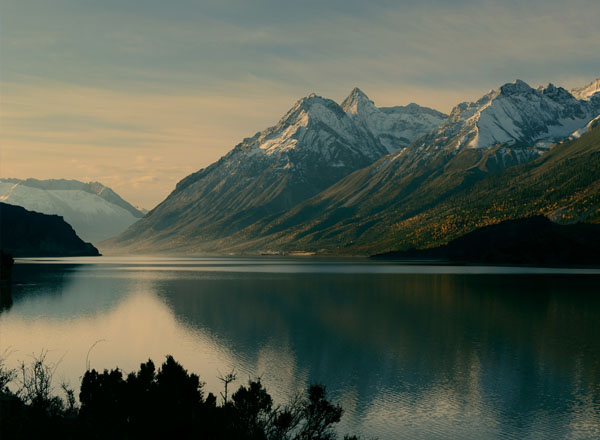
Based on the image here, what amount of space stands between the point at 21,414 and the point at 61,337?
5345 cm

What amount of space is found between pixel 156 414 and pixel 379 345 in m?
46.2

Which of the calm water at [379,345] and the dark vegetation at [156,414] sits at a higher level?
the dark vegetation at [156,414]

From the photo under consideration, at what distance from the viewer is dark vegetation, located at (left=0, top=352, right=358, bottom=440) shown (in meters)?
34.9

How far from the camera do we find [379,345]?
80.3m

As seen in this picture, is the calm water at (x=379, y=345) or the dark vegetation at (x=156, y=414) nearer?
the dark vegetation at (x=156, y=414)

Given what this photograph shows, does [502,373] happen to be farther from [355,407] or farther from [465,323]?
[465,323]

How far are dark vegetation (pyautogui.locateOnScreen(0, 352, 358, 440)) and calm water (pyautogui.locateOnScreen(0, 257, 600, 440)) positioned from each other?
371 inches

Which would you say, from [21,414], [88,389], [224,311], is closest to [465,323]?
[224,311]

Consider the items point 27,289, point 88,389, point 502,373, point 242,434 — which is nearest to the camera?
point 242,434

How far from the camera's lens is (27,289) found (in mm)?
157250

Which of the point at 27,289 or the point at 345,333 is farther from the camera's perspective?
the point at 27,289

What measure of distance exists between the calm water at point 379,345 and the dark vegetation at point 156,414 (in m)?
9.43

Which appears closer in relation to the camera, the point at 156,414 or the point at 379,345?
the point at 156,414

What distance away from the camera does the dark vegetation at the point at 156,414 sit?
34875 millimetres
